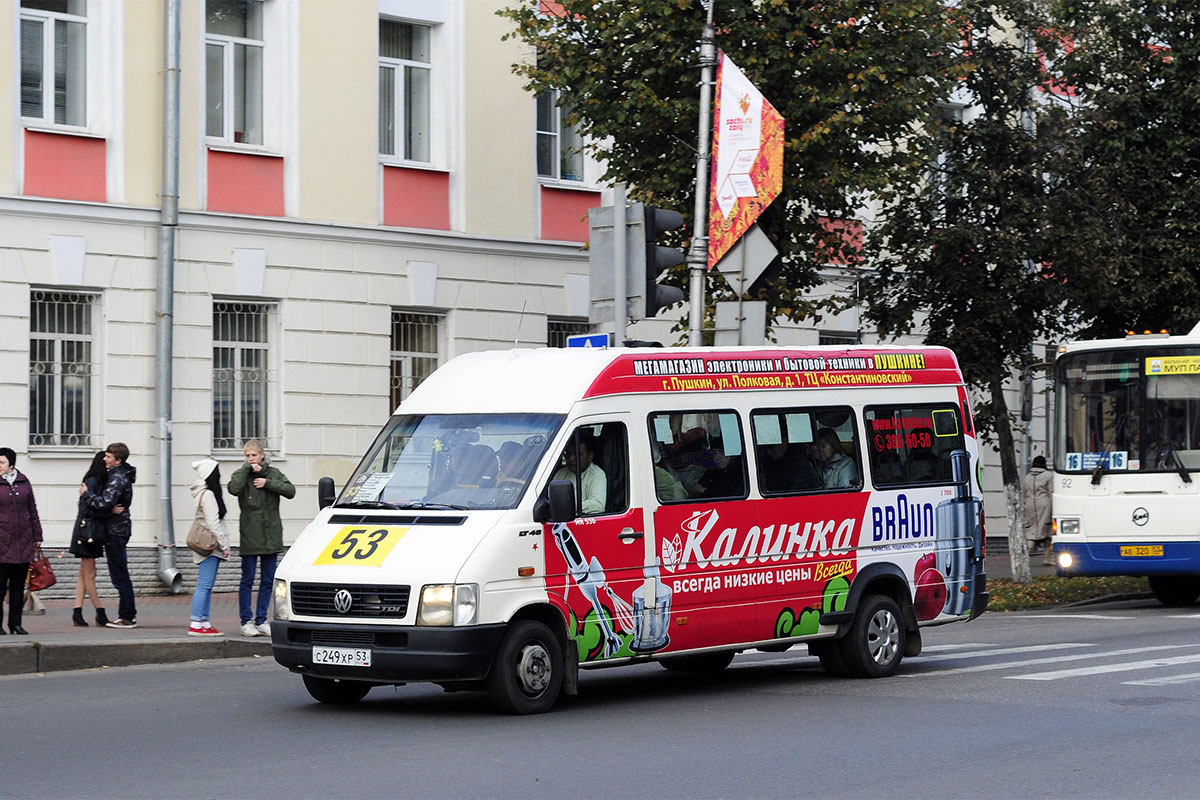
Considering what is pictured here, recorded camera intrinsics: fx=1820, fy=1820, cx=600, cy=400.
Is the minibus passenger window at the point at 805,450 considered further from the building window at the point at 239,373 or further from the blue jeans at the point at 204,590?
the building window at the point at 239,373

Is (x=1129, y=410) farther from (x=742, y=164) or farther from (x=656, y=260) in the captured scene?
(x=656, y=260)

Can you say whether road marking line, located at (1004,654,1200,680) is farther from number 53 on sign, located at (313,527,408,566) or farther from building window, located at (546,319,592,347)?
building window, located at (546,319,592,347)

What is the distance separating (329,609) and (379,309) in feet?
42.5

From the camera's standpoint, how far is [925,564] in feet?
45.8

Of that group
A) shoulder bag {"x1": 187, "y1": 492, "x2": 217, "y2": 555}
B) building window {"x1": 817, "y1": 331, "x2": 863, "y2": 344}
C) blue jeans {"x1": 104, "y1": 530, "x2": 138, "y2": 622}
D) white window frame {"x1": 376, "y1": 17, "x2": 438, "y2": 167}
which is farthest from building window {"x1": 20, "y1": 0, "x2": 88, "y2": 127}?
building window {"x1": 817, "y1": 331, "x2": 863, "y2": 344}

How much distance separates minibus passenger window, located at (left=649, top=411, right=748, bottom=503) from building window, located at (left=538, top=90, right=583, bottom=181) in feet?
45.0

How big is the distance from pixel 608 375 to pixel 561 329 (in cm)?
1408

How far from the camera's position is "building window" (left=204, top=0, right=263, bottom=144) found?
22.6 metres

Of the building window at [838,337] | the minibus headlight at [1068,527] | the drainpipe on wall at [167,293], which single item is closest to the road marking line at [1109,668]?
the minibus headlight at [1068,527]

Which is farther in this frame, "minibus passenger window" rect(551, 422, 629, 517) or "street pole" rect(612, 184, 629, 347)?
"street pole" rect(612, 184, 629, 347)

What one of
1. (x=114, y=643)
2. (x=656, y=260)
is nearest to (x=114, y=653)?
(x=114, y=643)

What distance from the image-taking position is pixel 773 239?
20.8m

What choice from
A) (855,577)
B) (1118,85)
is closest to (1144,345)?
(1118,85)

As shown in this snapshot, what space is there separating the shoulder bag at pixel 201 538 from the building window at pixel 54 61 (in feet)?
22.6
